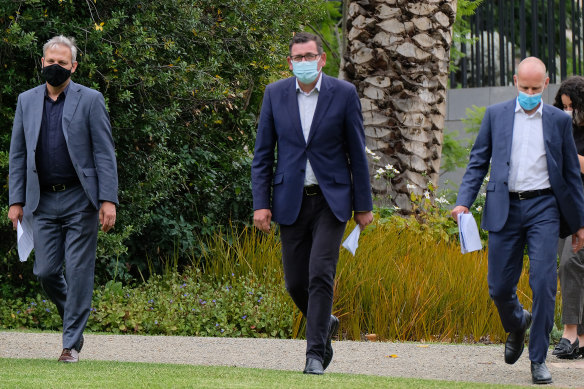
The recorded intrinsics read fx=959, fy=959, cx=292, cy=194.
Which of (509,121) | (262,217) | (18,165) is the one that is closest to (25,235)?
(18,165)

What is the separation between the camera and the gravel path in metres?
6.44

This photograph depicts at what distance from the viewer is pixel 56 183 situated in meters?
6.44

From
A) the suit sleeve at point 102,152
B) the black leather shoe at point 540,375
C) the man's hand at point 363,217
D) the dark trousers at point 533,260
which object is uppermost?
the suit sleeve at point 102,152

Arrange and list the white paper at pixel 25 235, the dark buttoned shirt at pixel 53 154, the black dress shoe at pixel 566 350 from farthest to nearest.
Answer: the black dress shoe at pixel 566 350
the white paper at pixel 25 235
the dark buttoned shirt at pixel 53 154

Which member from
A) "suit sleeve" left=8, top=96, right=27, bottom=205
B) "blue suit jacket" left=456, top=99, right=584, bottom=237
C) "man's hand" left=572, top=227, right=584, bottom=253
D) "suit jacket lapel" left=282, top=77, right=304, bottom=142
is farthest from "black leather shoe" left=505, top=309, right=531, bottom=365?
"suit sleeve" left=8, top=96, right=27, bottom=205

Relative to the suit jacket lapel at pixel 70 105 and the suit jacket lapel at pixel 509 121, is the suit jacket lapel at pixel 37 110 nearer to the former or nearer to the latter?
the suit jacket lapel at pixel 70 105

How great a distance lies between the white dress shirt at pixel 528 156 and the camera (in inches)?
239

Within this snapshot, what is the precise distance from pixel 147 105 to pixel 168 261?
1.82 m

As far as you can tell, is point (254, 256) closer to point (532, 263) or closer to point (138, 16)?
point (138, 16)

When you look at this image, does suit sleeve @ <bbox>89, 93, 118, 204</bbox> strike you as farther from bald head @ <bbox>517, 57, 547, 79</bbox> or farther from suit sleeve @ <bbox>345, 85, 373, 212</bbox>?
bald head @ <bbox>517, 57, 547, 79</bbox>

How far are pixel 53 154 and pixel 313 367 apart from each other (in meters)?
2.25

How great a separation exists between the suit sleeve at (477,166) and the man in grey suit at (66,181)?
2.33 m

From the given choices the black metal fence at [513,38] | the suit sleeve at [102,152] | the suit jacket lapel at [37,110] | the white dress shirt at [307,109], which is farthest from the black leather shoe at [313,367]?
the black metal fence at [513,38]

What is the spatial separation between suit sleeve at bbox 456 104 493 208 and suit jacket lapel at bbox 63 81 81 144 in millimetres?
2635
